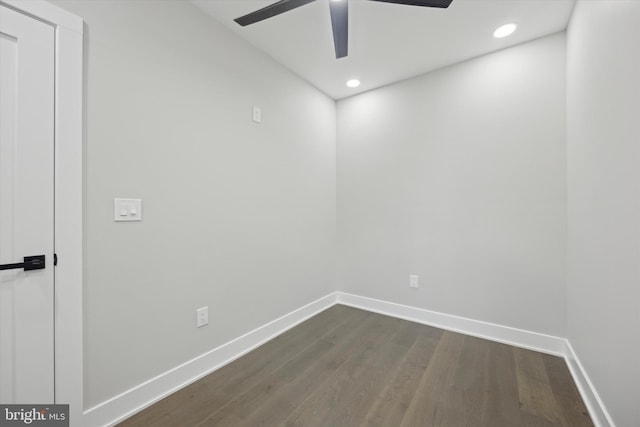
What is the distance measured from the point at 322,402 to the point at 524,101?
285 cm

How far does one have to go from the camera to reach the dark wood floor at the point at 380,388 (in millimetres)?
1519

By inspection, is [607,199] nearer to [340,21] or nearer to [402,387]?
[402,387]

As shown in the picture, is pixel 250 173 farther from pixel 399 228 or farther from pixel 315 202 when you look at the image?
pixel 399 228

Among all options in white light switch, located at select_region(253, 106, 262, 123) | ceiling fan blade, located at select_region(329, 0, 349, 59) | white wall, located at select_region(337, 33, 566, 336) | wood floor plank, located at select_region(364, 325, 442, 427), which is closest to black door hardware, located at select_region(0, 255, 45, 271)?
white light switch, located at select_region(253, 106, 262, 123)

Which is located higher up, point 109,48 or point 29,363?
point 109,48

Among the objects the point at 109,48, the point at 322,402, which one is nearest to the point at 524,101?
the point at 322,402

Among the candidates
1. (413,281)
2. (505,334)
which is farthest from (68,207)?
(505,334)

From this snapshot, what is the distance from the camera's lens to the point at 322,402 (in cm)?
165

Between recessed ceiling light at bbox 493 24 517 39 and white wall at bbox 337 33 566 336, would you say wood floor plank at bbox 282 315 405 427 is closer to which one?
white wall at bbox 337 33 566 336

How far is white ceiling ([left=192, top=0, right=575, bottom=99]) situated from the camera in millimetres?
1886

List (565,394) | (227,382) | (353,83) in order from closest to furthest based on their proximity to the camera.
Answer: (565,394)
(227,382)
(353,83)

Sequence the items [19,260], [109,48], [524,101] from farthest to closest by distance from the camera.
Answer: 1. [524,101]
2. [109,48]
3. [19,260]

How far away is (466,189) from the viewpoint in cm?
257

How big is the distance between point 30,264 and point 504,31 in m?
3.42
